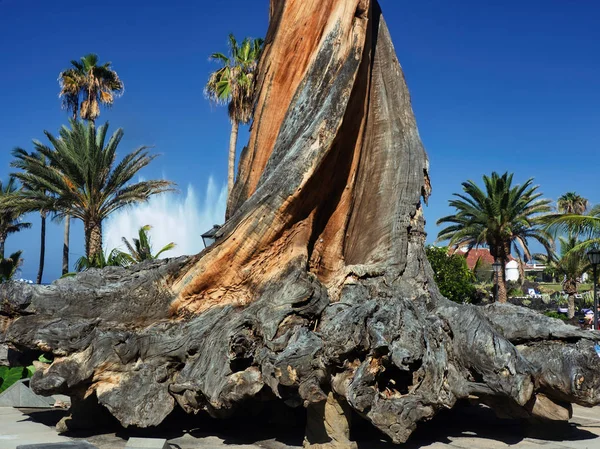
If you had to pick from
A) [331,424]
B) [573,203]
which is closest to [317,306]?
[331,424]

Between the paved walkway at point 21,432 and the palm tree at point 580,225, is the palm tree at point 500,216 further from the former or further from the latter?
the paved walkway at point 21,432

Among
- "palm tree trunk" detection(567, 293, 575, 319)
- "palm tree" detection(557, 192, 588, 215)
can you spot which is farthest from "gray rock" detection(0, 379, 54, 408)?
"palm tree" detection(557, 192, 588, 215)

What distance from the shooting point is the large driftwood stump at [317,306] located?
637cm

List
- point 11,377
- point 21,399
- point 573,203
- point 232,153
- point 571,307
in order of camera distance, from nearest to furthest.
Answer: point 21,399, point 11,377, point 232,153, point 571,307, point 573,203

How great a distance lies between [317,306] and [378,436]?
4.91 feet

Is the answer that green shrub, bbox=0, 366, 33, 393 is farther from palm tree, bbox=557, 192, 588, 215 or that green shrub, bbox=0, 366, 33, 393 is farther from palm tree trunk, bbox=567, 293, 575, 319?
palm tree, bbox=557, 192, 588, 215

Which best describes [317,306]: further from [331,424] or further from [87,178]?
[87,178]

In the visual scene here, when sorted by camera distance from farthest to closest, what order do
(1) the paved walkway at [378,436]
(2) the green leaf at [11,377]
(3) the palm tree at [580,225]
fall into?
(3) the palm tree at [580,225], (2) the green leaf at [11,377], (1) the paved walkway at [378,436]

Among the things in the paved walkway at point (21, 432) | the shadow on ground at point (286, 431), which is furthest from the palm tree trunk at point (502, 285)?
the paved walkway at point (21, 432)

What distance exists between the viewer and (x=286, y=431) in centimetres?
750

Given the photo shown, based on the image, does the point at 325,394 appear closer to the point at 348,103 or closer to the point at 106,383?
the point at 106,383

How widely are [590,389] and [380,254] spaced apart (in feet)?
9.40

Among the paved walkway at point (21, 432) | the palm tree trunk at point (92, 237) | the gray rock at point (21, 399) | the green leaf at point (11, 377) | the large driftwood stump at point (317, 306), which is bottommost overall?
the paved walkway at point (21, 432)

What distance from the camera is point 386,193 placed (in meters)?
8.81
